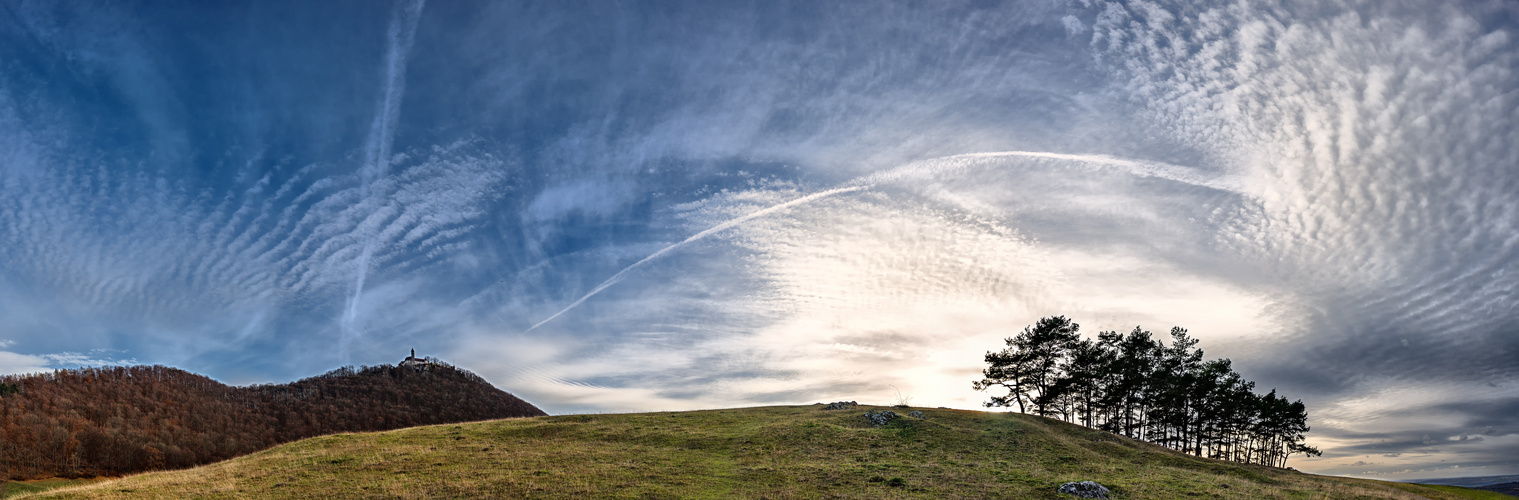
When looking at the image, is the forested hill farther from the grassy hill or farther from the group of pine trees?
the group of pine trees

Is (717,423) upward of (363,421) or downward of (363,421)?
upward

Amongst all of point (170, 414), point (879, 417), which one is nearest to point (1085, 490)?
point (879, 417)

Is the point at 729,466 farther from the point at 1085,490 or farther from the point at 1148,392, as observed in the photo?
the point at 1148,392

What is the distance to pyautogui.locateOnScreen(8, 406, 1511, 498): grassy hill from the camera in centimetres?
3027

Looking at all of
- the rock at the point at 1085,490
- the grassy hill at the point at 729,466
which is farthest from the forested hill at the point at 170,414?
the rock at the point at 1085,490

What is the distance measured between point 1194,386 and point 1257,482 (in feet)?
110

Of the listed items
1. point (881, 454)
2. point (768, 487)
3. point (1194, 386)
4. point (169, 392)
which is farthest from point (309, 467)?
point (169, 392)

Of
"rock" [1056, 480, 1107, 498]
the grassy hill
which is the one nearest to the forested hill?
the grassy hill

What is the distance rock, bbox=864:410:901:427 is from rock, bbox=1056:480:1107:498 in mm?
21719

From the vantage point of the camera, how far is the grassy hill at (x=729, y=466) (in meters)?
30.3

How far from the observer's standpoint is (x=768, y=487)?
1188 inches

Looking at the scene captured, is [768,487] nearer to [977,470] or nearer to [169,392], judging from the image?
[977,470]

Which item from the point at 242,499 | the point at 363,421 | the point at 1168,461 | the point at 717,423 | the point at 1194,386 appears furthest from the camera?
the point at 363,421

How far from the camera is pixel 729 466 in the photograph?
119 ft
